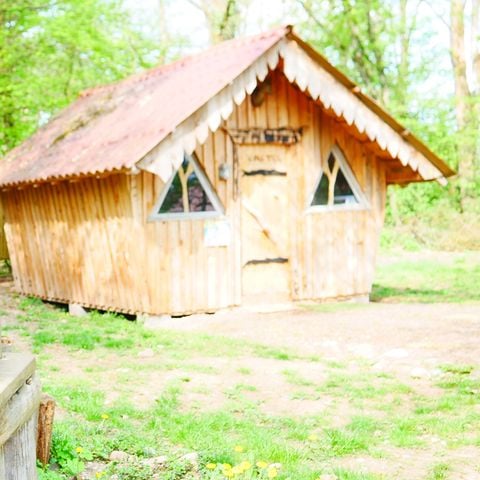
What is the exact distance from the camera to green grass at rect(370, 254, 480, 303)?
14062 mm

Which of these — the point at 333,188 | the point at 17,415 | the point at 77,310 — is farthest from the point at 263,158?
the point at 17,415

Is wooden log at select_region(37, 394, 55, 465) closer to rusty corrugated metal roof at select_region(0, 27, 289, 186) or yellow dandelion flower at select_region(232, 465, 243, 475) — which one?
yellow dandelion flower at select_region(232, 465, 243, 475)

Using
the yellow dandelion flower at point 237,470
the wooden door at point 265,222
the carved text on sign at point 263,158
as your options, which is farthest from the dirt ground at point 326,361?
the carved text on sign at point 263,158

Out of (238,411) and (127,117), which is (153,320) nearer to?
(127,117)

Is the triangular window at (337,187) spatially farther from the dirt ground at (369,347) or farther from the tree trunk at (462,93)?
the tree trunk at (462,93)

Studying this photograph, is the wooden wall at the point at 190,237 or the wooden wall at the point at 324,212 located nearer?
the wooden wall at the point at 190,237

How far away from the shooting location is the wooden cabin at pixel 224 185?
A: 11219 mm

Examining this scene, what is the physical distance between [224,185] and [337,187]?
2.17 meters

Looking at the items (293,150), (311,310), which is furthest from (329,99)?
(311,310)

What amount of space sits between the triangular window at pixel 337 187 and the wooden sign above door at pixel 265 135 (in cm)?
80

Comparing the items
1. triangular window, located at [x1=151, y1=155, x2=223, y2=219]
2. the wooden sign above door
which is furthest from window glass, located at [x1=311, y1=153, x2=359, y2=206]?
triangular window, located at [x1=151, y1=155, x2=223, y2=219]

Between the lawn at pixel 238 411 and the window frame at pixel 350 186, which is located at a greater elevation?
the window frame at pixel 350 186

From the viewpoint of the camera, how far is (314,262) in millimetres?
12875

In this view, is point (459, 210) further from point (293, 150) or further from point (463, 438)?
point (463, 438)
